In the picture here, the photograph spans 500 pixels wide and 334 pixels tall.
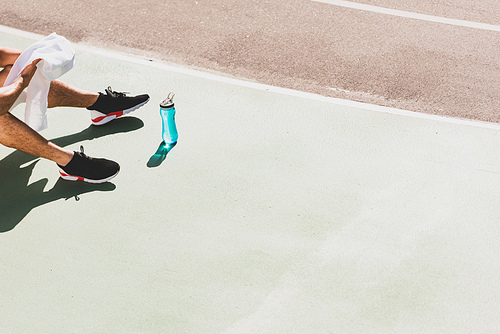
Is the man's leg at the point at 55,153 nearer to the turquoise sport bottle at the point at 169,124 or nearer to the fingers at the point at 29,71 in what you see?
the fingers at the point at 29,71

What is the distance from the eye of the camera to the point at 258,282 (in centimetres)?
371

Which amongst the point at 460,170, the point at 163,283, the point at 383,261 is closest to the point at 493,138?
the point at 460,170

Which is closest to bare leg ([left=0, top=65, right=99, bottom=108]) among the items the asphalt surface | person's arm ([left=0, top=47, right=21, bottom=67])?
person's arm ([left=0, top=47, right=21, bottom=67])

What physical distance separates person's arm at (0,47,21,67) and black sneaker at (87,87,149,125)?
839 mm

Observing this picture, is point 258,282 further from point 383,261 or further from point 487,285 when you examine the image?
point 487,285

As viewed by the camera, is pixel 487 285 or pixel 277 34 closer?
pixel 487 285

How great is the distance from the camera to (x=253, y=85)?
602 cm

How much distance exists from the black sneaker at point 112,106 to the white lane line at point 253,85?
3.27ft

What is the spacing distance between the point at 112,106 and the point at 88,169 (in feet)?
3.21

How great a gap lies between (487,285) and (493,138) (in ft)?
6.53

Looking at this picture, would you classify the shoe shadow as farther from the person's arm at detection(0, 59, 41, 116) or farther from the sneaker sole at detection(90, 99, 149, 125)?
the person's arm at detection(0, 59, 41, 116)

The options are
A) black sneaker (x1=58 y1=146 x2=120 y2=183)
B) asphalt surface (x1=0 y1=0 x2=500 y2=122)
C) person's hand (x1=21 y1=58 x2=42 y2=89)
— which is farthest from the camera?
asphalt surface (x1=0 y1=0 x2=500 y2=122)

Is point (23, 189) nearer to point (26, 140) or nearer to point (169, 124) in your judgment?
point (26, 140)

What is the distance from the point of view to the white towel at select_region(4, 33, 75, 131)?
4215mm
